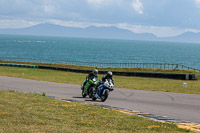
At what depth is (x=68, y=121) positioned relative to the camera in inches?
411

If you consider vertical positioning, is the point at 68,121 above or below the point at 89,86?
below

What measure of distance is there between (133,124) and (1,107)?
15.8 feet

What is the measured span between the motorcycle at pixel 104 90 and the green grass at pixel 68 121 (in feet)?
12.9

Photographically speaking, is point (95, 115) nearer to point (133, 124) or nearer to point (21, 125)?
point (133, 124)

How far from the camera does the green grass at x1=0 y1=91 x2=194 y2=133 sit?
909 centimetres

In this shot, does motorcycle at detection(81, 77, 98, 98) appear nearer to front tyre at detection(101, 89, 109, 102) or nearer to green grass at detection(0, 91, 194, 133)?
front tyre at detection(101, 89, 109, 102)

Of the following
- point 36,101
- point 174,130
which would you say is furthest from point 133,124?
point 36,101

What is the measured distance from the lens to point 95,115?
12.0 meters

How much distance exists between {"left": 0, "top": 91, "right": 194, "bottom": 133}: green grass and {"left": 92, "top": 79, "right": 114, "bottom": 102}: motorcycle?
3939 millimetres

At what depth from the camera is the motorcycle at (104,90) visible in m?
17.3

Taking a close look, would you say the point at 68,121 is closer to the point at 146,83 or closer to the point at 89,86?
the point at 89,86

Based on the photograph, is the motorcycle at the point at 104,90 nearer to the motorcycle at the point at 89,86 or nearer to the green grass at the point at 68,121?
the motorcycle at the point at 89,86

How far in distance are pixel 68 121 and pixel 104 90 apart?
7313 millimetres

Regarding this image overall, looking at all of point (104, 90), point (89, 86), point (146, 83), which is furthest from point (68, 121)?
point (146, 83)
